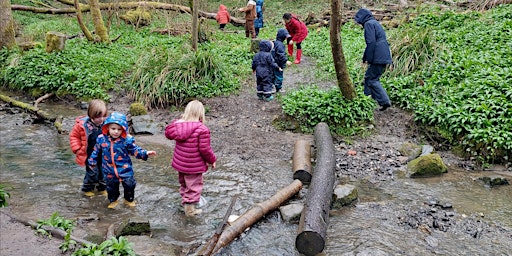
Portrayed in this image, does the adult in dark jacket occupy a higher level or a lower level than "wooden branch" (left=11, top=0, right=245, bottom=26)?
lower

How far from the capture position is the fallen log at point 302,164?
638 cm

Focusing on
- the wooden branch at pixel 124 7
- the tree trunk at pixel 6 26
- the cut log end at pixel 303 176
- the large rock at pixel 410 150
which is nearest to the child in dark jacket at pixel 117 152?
the cut log end at pixel 303 176

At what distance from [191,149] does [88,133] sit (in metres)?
1.46

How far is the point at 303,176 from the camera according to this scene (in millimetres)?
6395

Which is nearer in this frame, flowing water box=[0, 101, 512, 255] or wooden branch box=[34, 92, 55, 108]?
flowing water box=[0, 101, 512, 255]

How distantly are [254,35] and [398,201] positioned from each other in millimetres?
11777

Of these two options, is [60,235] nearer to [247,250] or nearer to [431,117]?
[247,250]

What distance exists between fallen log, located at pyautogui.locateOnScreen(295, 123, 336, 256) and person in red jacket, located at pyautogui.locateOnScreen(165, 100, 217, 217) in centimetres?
136

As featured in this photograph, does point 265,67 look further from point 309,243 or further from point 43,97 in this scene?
point 309,243

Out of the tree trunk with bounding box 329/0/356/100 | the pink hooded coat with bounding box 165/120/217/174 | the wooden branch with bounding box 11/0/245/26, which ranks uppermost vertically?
the wooden branch with bounding box 11/0/245/26

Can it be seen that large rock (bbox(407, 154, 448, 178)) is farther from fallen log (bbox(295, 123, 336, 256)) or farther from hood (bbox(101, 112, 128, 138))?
hood (bbox(101, 112, 128, 138))

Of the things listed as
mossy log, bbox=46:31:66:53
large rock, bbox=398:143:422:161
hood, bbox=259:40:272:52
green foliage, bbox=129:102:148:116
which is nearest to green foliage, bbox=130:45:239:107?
green foliage, bbox=129:102:148:116

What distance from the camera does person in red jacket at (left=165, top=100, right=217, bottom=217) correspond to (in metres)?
5.26

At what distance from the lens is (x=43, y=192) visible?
19.4 ft
